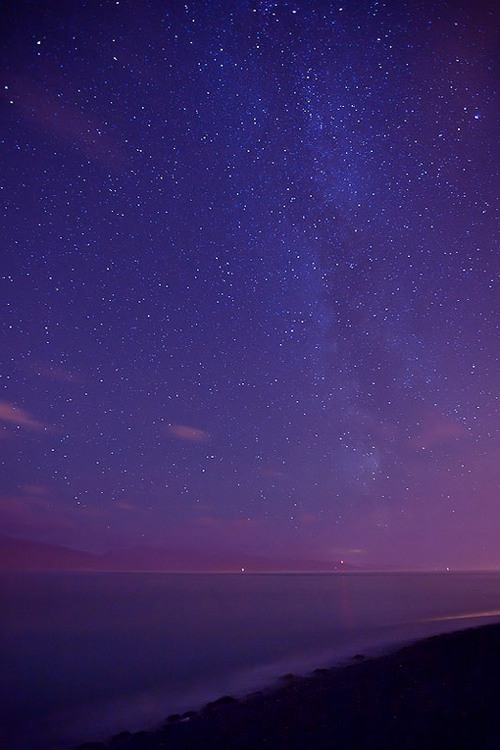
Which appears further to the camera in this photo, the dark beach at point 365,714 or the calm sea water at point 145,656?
the calm sea water at point 145,656

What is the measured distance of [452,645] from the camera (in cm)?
1680

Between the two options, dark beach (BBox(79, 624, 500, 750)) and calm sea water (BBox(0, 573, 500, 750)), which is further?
calm sea water (BBox(0, 573, 500, 750))

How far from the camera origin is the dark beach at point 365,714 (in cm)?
791

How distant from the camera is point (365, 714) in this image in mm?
9531

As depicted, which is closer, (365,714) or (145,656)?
(365,714)

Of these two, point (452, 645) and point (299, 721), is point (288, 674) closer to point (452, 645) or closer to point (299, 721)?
point (452, 645)

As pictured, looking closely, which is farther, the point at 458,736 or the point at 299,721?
the point at 299,721

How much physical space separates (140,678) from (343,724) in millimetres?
12272

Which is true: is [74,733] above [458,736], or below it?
below

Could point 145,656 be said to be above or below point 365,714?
below

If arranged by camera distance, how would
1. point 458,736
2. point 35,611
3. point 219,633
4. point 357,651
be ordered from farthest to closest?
point 35,611 → point 219,633 → point 357,651 → point 458,736

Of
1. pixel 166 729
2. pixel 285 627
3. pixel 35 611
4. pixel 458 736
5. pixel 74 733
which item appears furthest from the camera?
pixel 35 611

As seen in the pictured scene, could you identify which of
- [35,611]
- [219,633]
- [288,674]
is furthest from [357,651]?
[35,611]

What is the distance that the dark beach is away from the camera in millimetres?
7914
